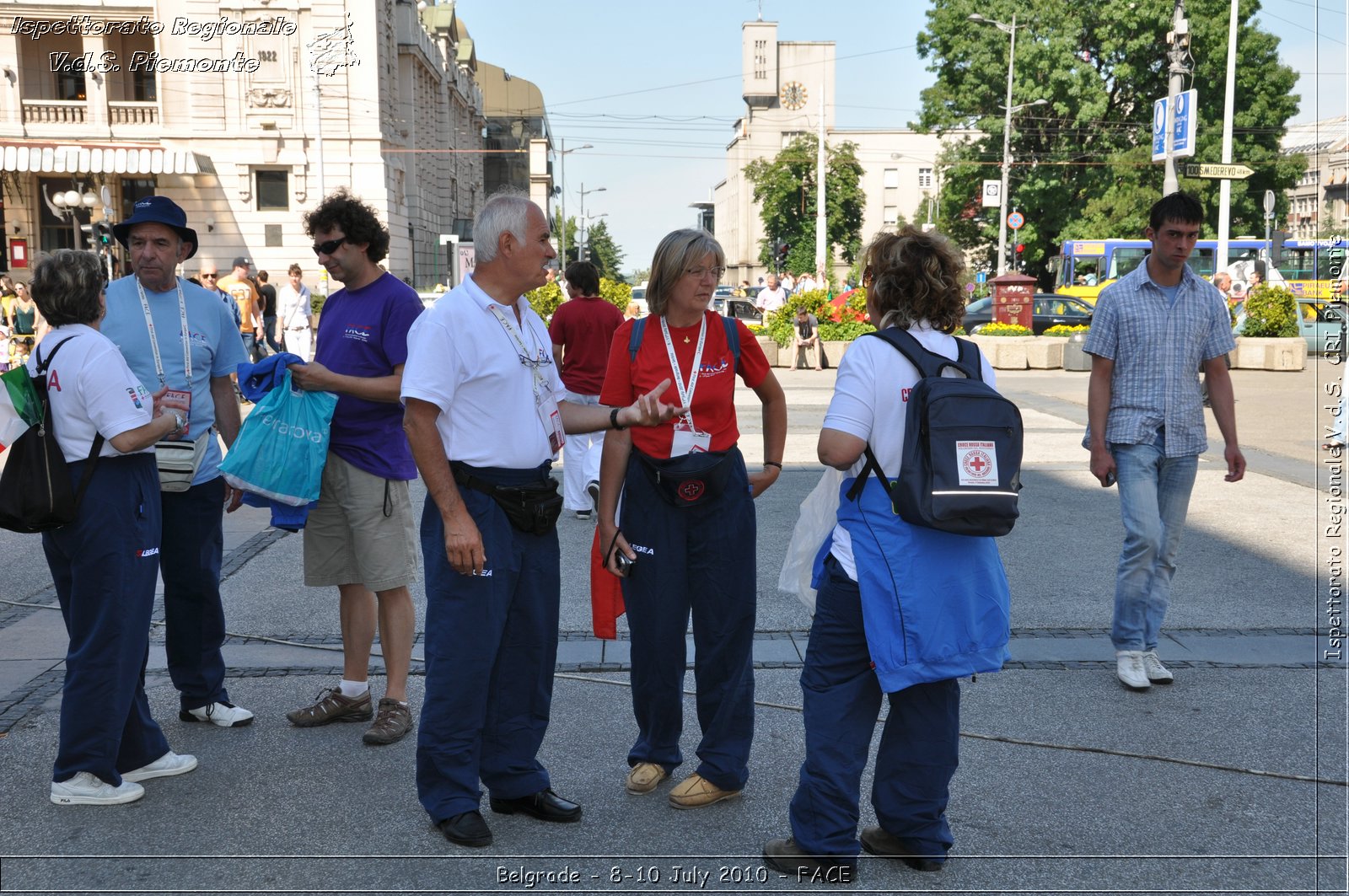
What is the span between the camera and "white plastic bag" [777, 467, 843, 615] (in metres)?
3.58

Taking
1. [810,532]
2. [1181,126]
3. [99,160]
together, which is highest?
[99,160]

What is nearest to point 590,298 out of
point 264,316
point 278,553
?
point 278,553

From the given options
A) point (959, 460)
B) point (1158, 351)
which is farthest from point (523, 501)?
point (1158, 351)

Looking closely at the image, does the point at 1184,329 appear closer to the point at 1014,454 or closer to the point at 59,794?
the point at 1014,454

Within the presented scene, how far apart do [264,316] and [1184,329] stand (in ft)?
60.3

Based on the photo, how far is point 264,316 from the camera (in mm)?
20906

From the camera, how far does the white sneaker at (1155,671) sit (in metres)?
5.05

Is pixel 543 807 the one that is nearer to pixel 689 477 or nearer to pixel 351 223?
pixel 689 477

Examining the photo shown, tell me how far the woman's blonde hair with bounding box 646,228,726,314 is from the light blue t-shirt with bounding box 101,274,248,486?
5.32 feet

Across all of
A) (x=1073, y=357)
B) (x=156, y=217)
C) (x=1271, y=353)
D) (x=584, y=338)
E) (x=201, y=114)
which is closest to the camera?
(x=156, y=217)

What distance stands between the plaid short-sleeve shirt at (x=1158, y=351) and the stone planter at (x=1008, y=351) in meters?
17.2

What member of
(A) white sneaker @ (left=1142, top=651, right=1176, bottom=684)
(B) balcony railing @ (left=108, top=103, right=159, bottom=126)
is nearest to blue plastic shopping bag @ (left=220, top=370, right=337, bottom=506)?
(A) white sneaker @ (left=1142, top=651, right=1176, bottom=684)

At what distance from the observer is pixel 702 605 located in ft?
12.8

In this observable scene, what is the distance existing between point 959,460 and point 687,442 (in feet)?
3.15
